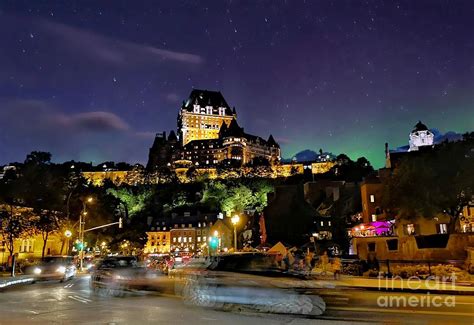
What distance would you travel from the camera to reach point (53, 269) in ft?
100

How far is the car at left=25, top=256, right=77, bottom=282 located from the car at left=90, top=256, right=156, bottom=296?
11.6 meters

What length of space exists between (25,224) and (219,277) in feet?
122

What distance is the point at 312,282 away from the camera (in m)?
12.8

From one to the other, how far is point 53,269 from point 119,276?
15033mm

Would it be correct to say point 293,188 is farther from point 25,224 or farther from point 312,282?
point 312,282

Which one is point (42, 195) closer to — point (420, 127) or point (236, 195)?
point (236, 195)

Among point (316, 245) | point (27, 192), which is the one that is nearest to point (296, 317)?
point (316, 245)

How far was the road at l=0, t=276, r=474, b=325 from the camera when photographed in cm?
1080

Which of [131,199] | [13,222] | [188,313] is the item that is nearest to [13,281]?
[13,222]

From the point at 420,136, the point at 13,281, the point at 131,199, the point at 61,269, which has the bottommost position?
the point at 13,281

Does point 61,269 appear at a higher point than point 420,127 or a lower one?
lower

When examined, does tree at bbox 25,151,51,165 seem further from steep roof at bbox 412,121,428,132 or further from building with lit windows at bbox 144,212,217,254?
steep roof at bbox 412,121,428,132

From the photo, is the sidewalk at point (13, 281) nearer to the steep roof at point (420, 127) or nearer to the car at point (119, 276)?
the car at point (119, 276)

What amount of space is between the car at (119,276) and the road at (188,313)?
2.57 m
